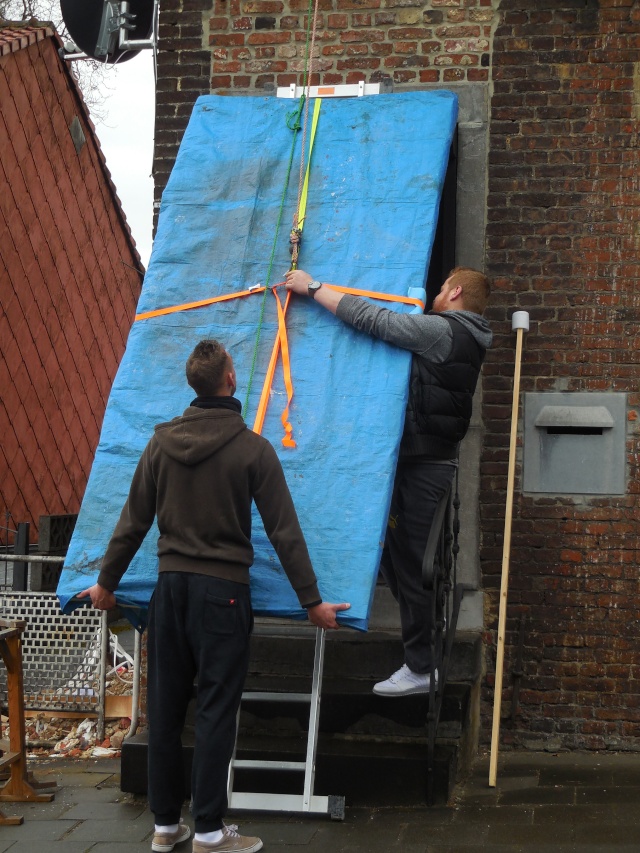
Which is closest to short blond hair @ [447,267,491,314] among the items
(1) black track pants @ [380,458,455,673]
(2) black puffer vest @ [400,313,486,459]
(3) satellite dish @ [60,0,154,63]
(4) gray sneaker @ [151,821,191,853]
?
(2) black puffer vest @ [400,313,486,459]

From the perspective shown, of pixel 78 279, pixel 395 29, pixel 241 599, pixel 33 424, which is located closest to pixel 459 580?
pixel 241 599

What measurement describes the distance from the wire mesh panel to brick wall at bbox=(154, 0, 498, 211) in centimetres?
253

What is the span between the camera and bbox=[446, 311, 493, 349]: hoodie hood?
15.3 ft

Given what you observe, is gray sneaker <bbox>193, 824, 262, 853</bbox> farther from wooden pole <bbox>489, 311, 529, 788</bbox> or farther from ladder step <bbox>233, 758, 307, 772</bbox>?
wooden pole <bbox>489, 311, 529, 788</bbox>

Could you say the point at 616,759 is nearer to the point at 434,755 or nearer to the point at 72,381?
the point at 434,755

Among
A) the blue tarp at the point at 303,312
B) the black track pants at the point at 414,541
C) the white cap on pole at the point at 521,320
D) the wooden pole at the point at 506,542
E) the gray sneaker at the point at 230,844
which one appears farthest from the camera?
the white cap on pole at the point at 521,320

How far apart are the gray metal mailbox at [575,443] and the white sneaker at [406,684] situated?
1.35m

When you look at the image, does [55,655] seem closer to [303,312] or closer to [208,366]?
[303,312]

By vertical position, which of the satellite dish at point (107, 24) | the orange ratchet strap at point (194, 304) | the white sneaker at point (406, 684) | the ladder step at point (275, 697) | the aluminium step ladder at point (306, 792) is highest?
the satellite dish at point (107, 24)

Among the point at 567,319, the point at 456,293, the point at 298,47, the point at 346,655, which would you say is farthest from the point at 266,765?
the point at 298,47

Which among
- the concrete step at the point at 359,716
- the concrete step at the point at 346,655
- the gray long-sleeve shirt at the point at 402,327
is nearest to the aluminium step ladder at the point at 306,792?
the concrete step at the point at 359,716

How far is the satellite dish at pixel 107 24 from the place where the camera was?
652 cm

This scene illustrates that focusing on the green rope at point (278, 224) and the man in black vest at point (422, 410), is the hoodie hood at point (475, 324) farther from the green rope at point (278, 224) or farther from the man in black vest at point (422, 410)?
the green rope at point (278, 224)

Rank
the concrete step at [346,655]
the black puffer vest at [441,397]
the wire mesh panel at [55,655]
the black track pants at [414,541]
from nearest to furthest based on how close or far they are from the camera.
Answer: the black puffer vest at [441,397], the black track pants at [414,541], the concrete step at [346,655], the wire mesh panel at [55,655]
